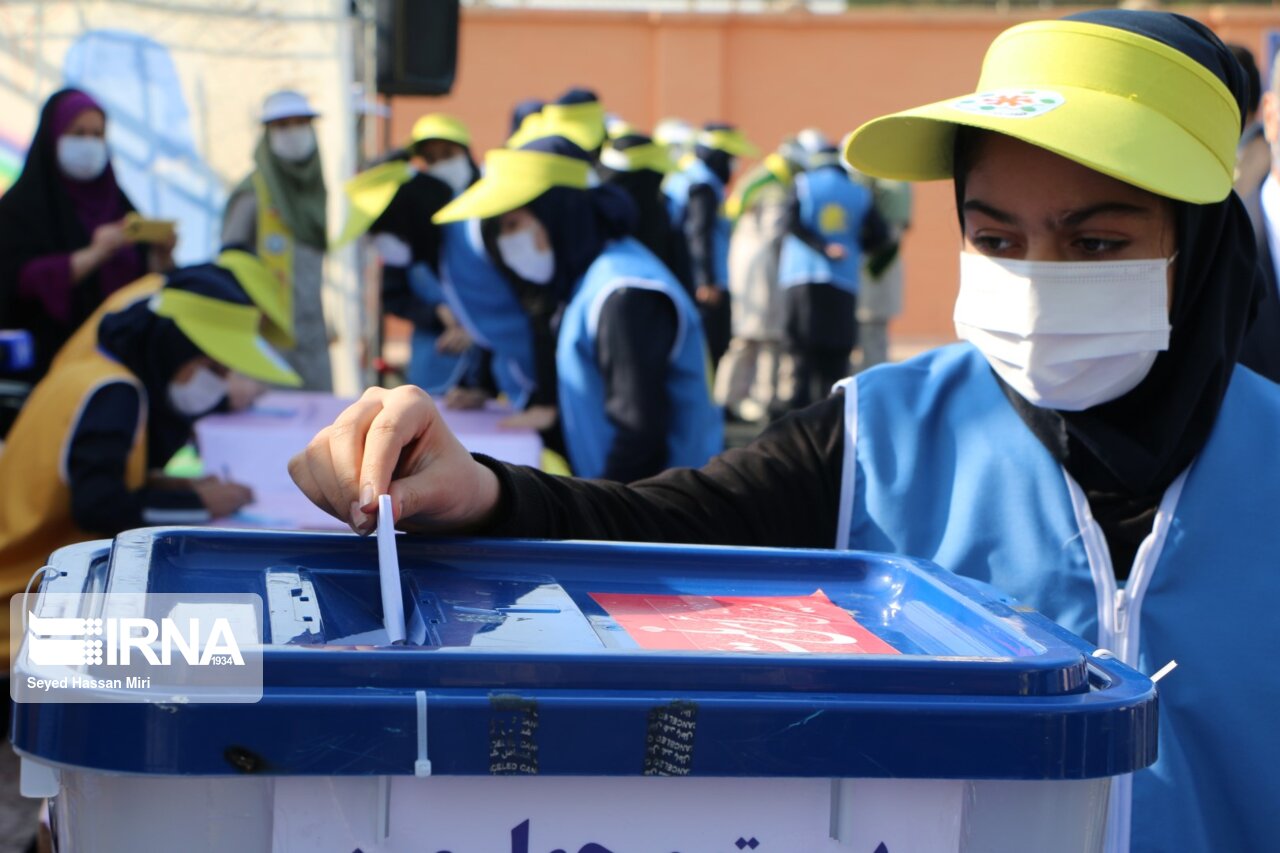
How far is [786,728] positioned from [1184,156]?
82cm

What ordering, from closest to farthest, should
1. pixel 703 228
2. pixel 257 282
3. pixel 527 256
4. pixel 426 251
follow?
pixel 527 256 → pixel 257 282 → pixel 426 251 → pixel 703 228

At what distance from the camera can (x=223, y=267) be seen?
4.95m

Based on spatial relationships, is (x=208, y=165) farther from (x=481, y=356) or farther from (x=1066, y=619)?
(x=1066, y=619)

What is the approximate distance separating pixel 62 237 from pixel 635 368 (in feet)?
9.77

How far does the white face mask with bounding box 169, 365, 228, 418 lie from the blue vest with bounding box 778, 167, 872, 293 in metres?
6.05

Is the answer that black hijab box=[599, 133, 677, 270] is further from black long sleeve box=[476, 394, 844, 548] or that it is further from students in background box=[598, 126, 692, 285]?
black long sleeve box=[476, 394, 844, 548]

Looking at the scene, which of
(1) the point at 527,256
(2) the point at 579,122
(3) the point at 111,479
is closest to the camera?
(3) the point at 111,479

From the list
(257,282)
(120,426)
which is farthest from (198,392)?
(257,282)

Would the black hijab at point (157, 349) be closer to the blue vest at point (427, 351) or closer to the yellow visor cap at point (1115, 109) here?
the blue vest at point (427, 351)

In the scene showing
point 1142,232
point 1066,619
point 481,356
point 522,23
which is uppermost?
point 522,23

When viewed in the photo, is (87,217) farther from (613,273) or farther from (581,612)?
(581,612)

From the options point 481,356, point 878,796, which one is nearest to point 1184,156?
point 878,796

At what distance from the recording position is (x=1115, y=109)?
4.85 feet

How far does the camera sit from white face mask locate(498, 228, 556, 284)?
468cm
